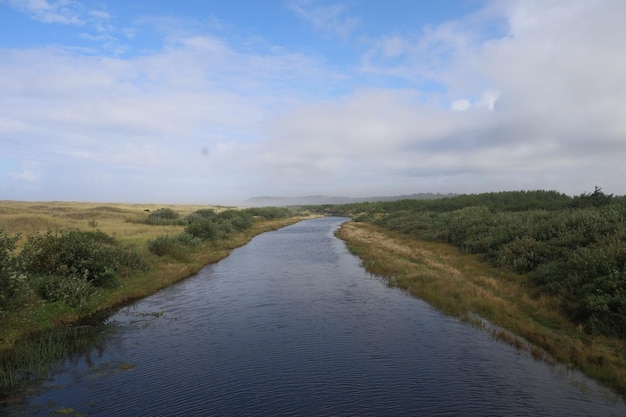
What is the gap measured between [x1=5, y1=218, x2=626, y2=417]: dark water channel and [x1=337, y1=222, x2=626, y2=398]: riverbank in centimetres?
97

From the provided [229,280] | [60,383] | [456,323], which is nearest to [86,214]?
[229,280]

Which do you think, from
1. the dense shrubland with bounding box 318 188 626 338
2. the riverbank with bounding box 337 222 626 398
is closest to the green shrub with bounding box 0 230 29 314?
the riverbank with bounding box 337 222 626 398

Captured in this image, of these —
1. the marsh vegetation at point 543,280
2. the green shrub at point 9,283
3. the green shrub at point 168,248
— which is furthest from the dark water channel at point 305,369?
the green shrub at point 168,248

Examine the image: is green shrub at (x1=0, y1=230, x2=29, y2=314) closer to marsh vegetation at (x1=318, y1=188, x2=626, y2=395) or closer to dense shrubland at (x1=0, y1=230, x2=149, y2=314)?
dense shrubland at (x1=0, y1=230, x2=149, y2=314)

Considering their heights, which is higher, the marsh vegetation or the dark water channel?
the marsh vegetation

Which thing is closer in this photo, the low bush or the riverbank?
the riverbank

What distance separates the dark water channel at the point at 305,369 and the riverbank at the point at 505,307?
3.19ft

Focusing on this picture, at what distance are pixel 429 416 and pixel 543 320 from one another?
11061 millimetres

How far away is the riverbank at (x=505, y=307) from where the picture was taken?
13711mm

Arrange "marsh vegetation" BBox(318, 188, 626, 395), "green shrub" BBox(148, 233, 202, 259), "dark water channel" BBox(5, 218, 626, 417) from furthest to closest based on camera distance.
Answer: "green shrub" BBox(148, 233, 202, 259), "marsh vegetation" BBox(318, 188, 626, 395), "dark water channel" BBox(5, 218, 626, 417)

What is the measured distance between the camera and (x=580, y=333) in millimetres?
15898

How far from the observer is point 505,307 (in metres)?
20.1

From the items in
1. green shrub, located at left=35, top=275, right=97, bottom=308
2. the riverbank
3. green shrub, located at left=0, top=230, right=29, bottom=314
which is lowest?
the riverbank

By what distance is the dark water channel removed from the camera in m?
11.3
